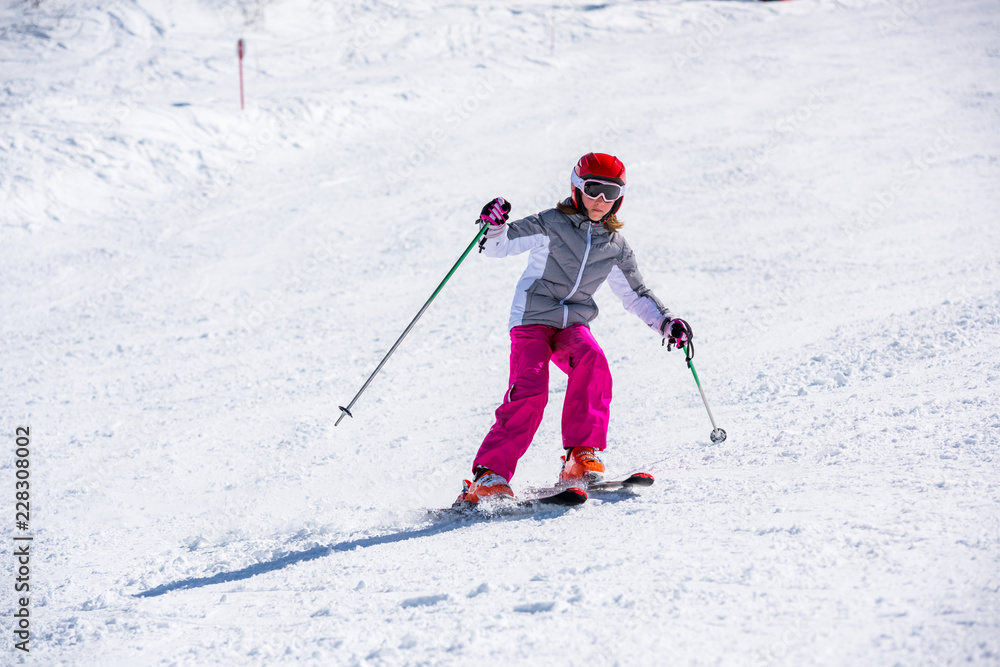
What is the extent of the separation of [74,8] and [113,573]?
681 inches

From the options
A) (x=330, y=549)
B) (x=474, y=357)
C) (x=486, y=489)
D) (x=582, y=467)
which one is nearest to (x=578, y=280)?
(x=582, y=467)

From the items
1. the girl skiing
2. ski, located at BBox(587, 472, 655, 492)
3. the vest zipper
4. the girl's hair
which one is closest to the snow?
ski, located at BBox(587, 472, 655, 492)

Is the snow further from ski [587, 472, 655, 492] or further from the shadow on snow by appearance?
ski [587, 472, 655, 492]

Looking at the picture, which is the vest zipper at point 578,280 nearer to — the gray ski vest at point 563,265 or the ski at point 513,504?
the gray ski vest at point 563,265

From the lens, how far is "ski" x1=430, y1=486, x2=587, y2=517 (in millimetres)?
3168

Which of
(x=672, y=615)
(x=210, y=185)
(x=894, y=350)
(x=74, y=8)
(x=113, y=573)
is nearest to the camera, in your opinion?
(x=672, y=615)

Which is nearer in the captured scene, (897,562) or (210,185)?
(897,562)

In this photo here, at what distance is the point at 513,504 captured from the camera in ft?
10.7

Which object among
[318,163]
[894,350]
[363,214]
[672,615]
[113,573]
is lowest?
[113,573]

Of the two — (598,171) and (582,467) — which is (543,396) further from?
(598,171)

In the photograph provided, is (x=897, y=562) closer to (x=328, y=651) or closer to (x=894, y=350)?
(x=328, y=651)

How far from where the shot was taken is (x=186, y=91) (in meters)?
13.4

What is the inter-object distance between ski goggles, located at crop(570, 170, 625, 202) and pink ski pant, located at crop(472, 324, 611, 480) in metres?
0.64


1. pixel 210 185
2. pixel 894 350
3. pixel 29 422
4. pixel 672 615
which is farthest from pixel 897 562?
pixel 210 185
